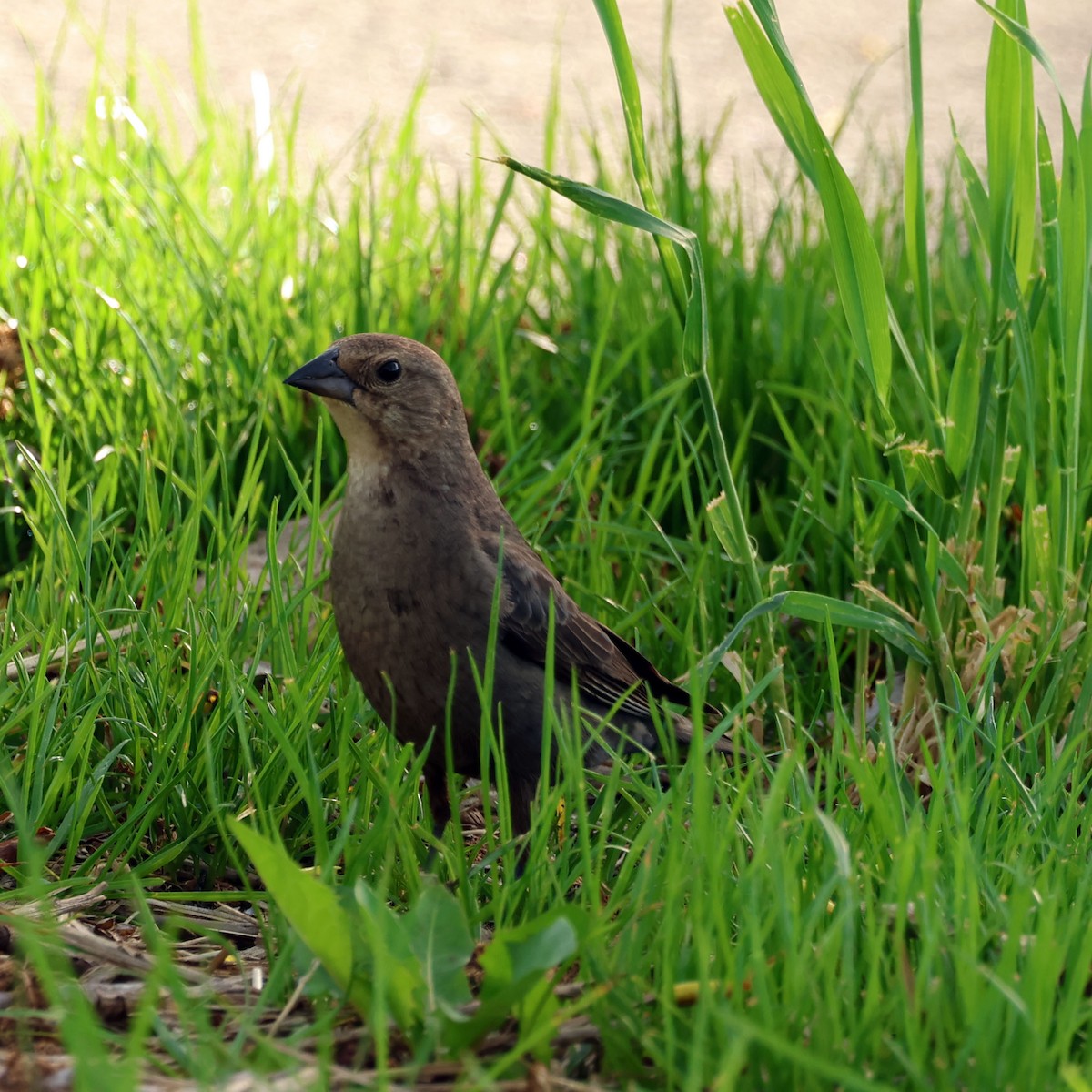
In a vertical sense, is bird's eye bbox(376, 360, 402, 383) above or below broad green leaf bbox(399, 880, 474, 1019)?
above

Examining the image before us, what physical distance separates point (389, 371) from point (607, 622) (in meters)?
0.96

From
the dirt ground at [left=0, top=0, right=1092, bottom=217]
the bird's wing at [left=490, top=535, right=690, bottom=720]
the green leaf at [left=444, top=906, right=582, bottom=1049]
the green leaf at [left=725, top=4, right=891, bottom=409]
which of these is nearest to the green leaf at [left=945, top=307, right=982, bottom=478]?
the green leaf at [left=725, top=4, right=891, bottom=409]

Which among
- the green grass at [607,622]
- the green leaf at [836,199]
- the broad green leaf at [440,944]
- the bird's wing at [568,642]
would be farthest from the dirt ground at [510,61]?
the broad green leaf at [440,944]

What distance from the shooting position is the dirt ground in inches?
309

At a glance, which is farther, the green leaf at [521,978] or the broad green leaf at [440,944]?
the broad green leaf at [440,944]

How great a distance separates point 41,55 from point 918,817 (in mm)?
7196

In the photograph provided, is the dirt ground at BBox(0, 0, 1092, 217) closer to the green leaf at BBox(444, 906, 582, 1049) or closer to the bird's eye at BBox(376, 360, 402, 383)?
the bird's eye at BBox(376, 360, 402, 383)

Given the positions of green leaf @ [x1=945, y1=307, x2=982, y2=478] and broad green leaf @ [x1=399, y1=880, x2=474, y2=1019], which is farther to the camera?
green leaf @ [x1=945, y1=307, x2=982, y2=478]

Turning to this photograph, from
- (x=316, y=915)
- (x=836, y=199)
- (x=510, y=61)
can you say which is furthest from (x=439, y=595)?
(x=510, y=61)

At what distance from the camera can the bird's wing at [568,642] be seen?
3.28 metres

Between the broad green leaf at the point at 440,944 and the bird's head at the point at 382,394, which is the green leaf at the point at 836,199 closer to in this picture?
the bird's head at the point at 382,394

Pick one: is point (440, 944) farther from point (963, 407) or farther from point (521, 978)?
point (963, 407)

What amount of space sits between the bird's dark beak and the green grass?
16cm

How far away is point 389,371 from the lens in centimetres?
338
